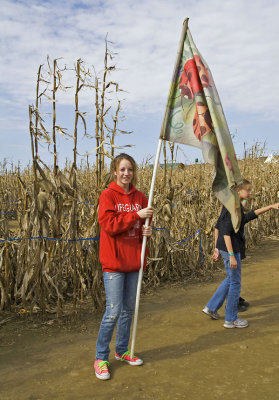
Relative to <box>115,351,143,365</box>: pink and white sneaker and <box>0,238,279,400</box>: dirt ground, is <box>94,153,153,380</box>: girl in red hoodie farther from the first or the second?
<box>0,238,279,400</box>: dirt ground

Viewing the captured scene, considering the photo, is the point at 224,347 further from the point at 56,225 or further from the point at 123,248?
the point at 56,225

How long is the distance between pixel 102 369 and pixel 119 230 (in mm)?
1112

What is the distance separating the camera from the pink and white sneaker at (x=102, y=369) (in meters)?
2.74

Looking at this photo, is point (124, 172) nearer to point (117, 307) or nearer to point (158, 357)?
point (117, 307)

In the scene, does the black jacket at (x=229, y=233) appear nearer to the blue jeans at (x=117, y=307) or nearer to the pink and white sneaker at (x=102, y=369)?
the blue jeans at (x=117, y=307)

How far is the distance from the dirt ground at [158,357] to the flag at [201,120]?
1181mm

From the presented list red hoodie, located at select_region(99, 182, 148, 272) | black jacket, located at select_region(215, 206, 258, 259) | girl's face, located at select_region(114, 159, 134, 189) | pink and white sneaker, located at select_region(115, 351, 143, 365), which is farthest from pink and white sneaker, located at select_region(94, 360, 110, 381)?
black jacket, located at select_region(215, 206, 258, 259)

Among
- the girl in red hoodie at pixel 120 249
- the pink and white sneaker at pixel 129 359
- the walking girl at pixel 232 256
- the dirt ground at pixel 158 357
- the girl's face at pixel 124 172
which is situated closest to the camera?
the dirt ground at pixel 158 357

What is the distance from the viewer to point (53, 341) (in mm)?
3486

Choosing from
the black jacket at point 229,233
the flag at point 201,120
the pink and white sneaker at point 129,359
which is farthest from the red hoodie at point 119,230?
the black jacket at point 229,233

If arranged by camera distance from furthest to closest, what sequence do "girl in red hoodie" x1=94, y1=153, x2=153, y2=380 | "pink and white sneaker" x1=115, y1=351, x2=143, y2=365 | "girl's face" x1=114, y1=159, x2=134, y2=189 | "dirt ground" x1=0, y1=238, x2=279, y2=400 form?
"pink and white sneaker" x1=115, y1=351, x2=143, y2=365 → "girl's face" x1=114, y1=159, x2=134, y2=189 → "girl in red hoodie" x1=94, y1=153, x2=153, y2=380 → "dirt ground" x1=0, y1=238, x2=279, y2=400

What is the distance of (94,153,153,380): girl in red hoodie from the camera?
8.98ft

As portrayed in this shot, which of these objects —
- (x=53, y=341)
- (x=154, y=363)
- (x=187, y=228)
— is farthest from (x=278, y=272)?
(x=53, y=341)

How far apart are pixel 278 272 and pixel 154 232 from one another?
2.27 meters
